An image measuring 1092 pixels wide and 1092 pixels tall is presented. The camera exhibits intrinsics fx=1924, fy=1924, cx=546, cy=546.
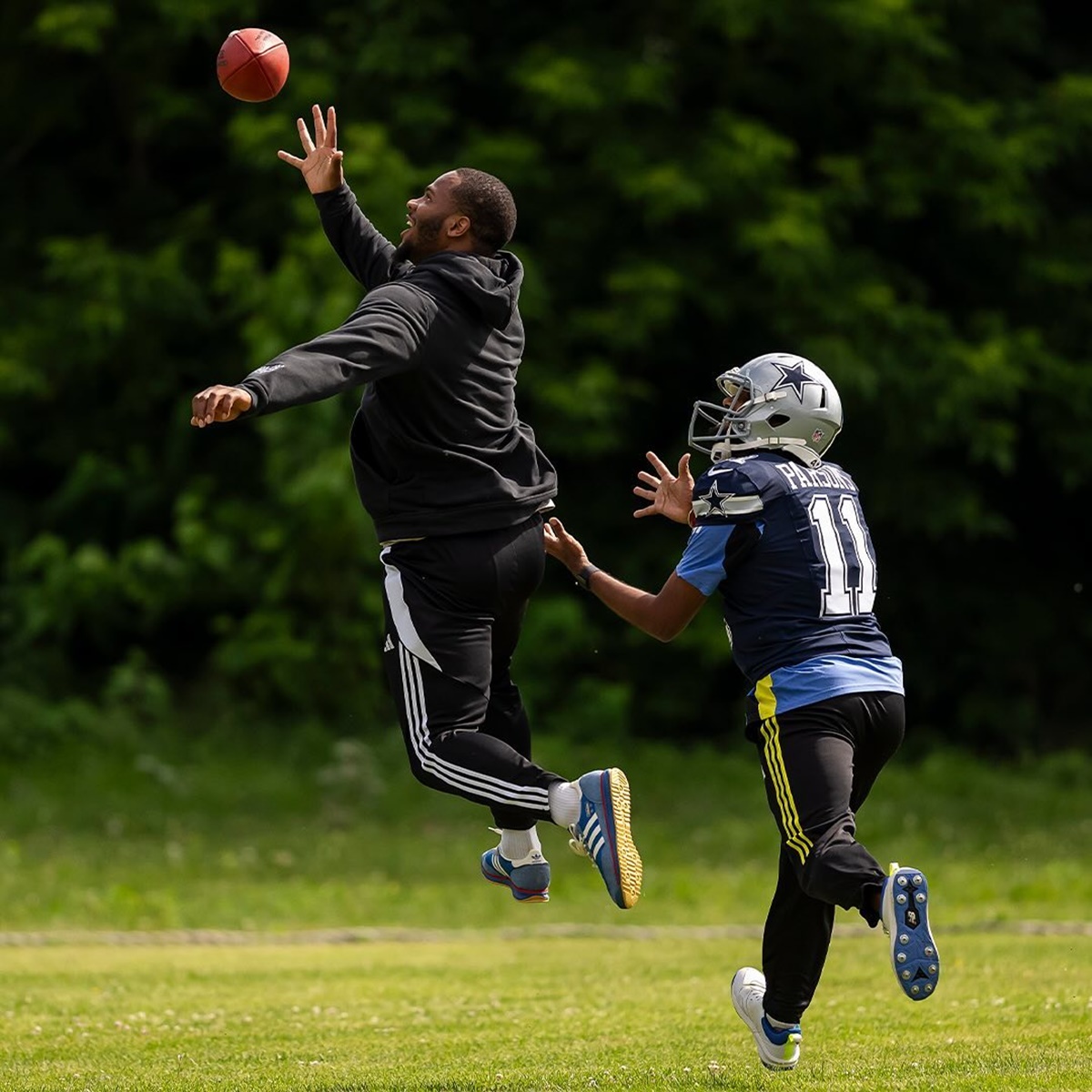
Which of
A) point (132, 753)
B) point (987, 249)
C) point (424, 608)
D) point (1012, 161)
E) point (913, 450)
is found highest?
point (424, 608)

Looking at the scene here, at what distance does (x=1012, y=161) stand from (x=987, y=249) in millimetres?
1382

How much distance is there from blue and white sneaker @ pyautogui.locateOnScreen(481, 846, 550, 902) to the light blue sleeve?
105 centimetres

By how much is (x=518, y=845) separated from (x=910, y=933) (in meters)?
1.49

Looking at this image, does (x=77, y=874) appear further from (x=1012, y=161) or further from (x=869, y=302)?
(x=1012, y=161)

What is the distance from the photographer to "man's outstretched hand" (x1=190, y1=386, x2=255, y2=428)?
481cm

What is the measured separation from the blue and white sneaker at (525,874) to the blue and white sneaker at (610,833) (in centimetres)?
48

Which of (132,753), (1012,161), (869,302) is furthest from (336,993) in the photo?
(1012,161)

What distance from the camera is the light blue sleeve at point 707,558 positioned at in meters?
5.64

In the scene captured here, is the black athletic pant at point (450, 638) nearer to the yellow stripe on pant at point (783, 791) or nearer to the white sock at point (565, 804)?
the white sock at point (565, 804)

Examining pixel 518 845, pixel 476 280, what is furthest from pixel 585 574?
pixel 476 280

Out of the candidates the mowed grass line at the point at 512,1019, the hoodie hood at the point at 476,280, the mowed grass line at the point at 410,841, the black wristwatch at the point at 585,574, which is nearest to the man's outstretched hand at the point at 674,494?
the black wristwatch at the point at 585,574

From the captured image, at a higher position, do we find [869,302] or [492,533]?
[492,533]

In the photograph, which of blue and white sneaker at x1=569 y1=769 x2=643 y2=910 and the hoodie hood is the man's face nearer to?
the hoodie hood

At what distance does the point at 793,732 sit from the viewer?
552 cm
